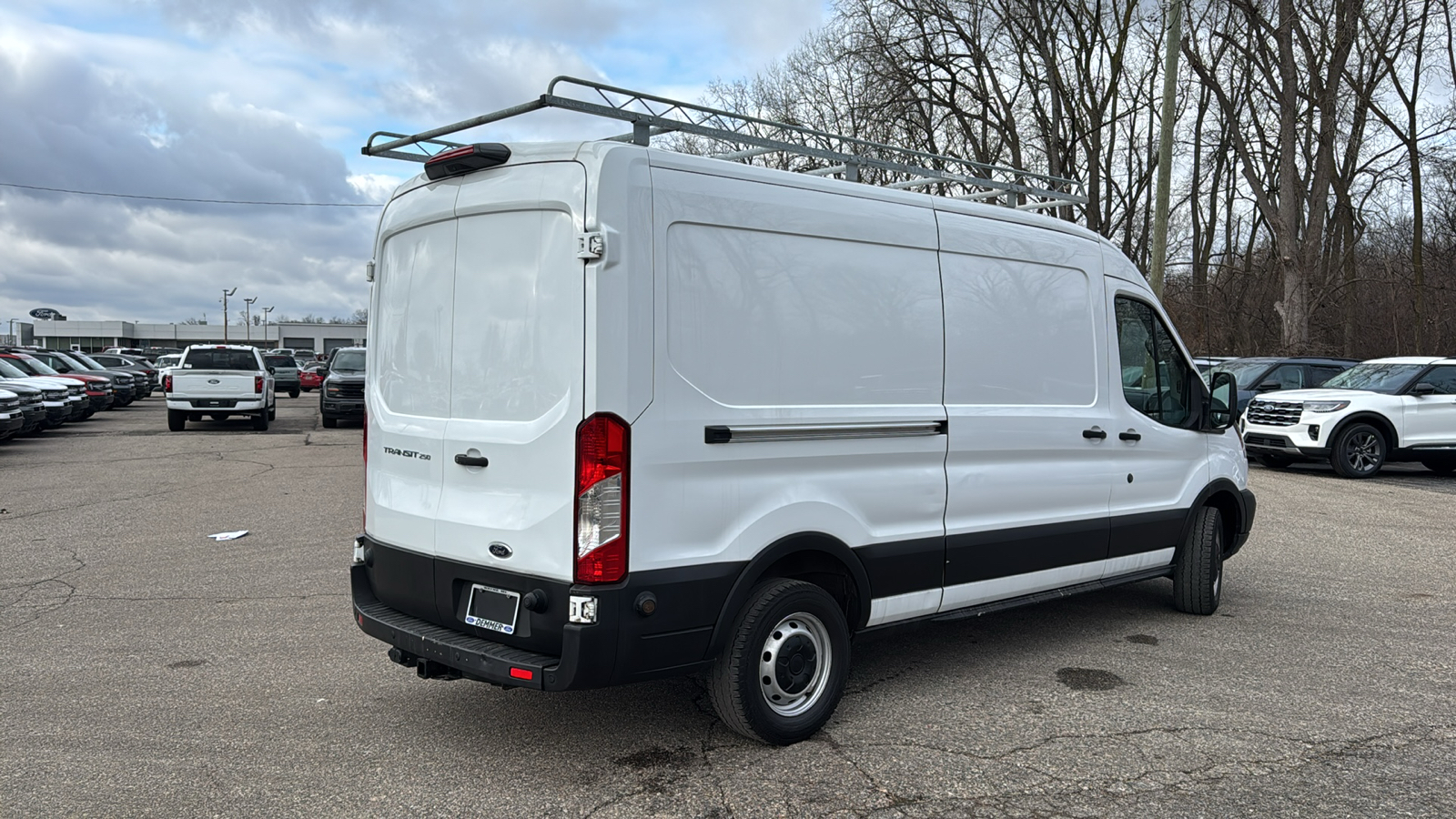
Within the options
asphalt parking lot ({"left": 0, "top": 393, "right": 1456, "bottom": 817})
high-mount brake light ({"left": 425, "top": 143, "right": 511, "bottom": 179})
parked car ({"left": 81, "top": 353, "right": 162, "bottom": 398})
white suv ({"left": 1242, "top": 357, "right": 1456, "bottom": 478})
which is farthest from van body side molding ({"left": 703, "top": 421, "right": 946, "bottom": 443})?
parked car ({"left": 81, "top": 353, "right": 162, "bottom": 398})

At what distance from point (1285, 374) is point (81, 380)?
80.5 feet

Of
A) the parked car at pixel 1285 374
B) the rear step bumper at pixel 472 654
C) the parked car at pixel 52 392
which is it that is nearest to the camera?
the rear step bumper at pixel 472 654

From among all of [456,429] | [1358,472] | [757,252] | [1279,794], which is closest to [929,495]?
[757,252]

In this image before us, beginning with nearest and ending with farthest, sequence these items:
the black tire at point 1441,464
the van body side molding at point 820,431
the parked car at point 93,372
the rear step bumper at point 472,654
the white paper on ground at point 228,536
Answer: the rear step bumper at point 472,654 < the van body side molding at point 820,431 < the white paper on ground at point 228,536 < the black tire at point 1441,464 < the parked car at point 93,372

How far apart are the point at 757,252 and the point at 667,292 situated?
520 mm

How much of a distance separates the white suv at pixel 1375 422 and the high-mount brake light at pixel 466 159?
14.3 meters

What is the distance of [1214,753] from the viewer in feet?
14.7

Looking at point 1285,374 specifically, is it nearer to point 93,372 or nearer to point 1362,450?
point 1362,450

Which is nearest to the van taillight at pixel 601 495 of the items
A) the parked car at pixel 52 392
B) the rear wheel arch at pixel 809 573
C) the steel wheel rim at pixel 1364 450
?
the rear wheel arch at pixel 809 573

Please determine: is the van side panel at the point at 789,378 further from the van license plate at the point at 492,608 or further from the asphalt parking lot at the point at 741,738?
the asphalt parking lot at the point at 741,738

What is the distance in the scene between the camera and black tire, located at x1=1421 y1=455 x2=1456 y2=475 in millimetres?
15883

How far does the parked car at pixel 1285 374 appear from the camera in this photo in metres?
18.5

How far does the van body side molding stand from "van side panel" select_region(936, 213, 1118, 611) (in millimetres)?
237

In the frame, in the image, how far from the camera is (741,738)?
15.2 feet
